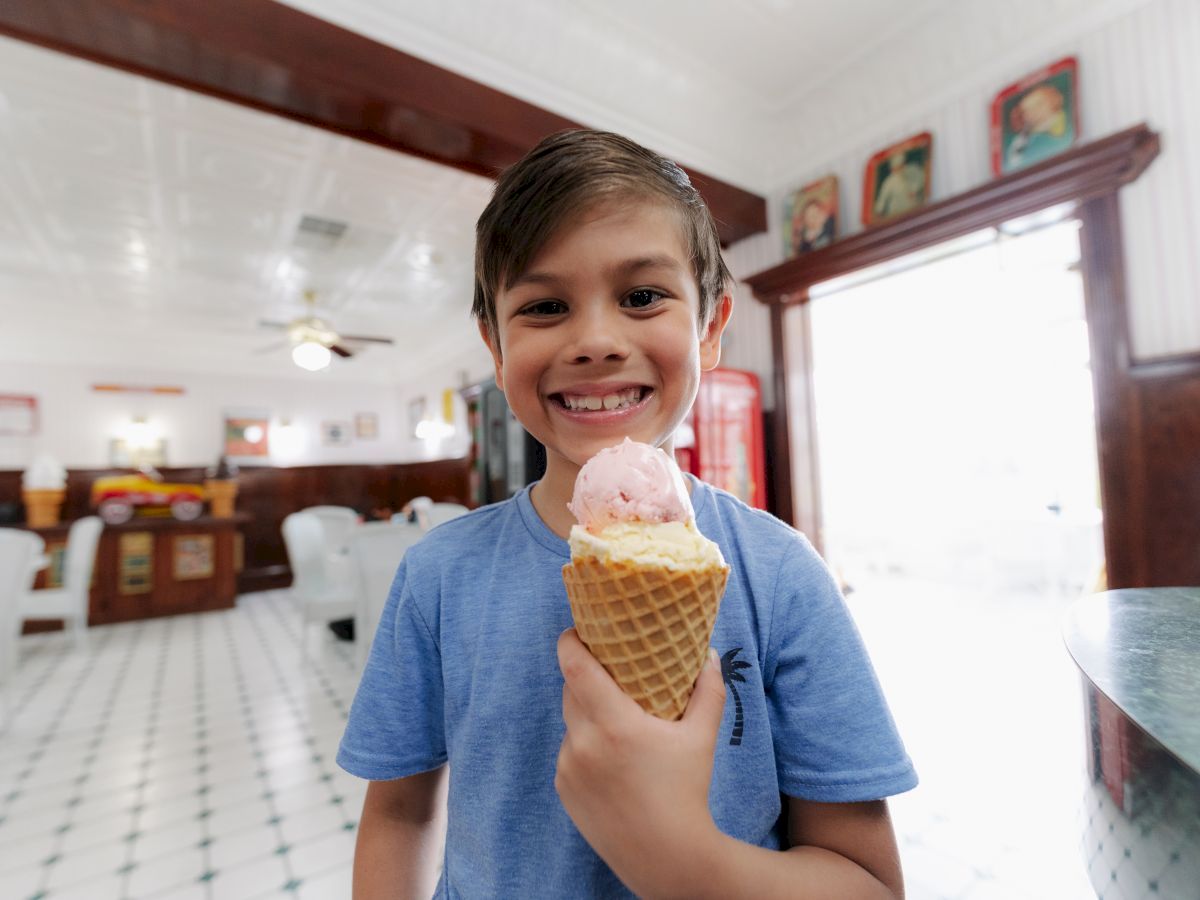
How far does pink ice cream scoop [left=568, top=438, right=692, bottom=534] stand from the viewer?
1.94ft

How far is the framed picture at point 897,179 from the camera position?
3.21m

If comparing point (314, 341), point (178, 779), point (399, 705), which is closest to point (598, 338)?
point (399, 705)

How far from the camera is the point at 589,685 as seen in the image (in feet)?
1.75

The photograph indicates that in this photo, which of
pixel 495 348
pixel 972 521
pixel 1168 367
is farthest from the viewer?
pixel 972 521

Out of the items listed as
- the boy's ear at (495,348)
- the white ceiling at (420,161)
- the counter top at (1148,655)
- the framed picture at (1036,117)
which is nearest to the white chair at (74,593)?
the white ceiling at (420,161)

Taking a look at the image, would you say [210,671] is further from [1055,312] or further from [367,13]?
[1055,312]

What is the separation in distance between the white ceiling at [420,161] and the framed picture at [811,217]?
0.23 metres

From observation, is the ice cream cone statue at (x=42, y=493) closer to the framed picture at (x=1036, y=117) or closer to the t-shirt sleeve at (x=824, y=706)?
the t-shirt sleeve at (x=824, y=706)

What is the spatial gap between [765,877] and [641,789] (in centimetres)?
17

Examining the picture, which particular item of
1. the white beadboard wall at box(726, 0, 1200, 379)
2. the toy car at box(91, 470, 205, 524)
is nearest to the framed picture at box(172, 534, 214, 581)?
the toy car at box(91, 470, 205, 524)

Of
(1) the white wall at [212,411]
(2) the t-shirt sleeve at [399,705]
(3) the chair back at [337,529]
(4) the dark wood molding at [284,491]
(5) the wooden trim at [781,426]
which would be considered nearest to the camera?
(2) the t-shirt sleeve at [399,705]

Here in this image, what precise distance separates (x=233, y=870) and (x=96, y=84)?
4020mm

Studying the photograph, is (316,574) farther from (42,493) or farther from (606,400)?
(606,400)

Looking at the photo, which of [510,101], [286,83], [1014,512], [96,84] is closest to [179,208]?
[96,84]
